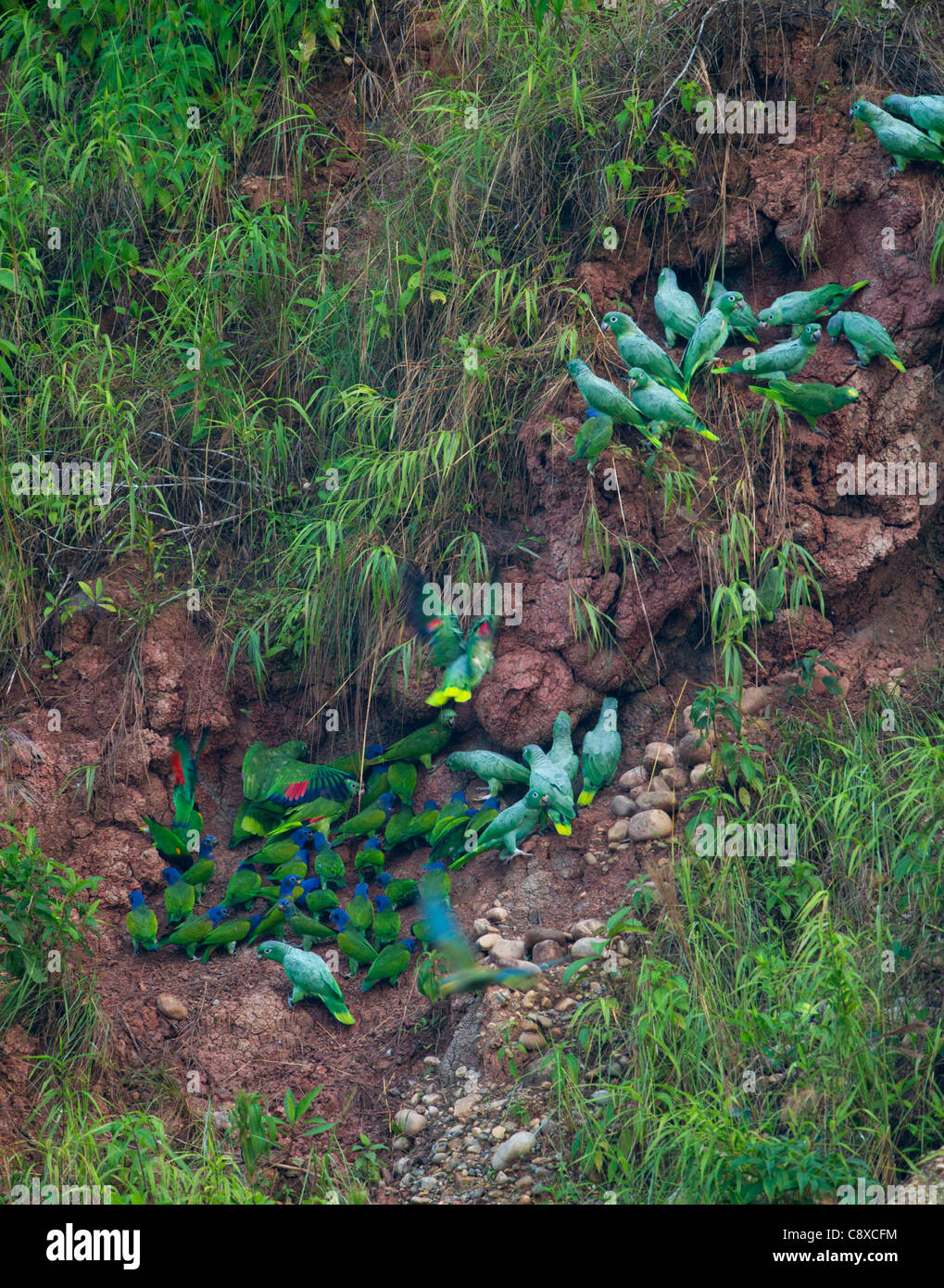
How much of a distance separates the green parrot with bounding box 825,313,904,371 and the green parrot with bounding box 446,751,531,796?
2041 mm

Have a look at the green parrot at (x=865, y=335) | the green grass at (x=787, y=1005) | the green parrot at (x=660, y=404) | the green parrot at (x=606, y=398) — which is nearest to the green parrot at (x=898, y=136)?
the green parrot at (x=865, y=335)

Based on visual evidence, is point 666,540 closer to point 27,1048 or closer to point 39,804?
point 39,804

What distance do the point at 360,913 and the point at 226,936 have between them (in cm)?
49

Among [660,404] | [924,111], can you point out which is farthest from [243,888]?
[924,111]

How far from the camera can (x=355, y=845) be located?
4480 millimetres

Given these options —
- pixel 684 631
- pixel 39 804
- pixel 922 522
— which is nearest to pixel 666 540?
pixel 684 631

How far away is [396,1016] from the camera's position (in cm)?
394

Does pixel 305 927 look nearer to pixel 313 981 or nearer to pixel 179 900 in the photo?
pixel 313 981

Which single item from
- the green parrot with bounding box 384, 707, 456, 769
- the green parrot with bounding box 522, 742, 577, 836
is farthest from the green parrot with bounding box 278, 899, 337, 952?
the green parrot with bounding box 522, 742, 577, 836

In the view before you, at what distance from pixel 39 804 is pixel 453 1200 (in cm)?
207

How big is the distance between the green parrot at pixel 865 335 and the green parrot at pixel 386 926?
8.94ft

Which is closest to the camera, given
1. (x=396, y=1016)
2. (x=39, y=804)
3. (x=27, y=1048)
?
(x=27, y=1048)

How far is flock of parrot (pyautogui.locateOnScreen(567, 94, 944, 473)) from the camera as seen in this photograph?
4270 millimetres

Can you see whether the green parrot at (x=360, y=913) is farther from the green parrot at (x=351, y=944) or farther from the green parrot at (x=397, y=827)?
the green parrot at (x=397, y=827)
